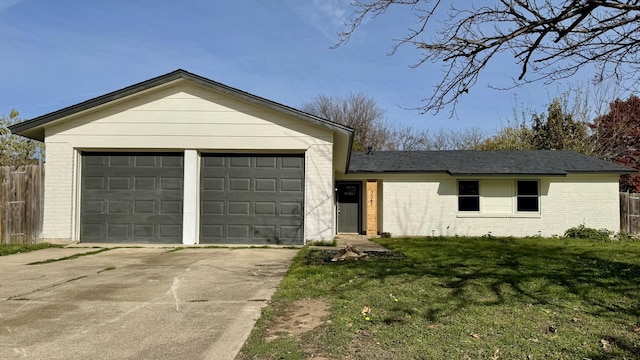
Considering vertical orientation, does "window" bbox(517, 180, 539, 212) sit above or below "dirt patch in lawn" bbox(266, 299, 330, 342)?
above

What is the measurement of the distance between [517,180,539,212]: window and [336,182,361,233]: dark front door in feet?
20.9

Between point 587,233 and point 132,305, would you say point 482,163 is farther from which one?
point 132,305

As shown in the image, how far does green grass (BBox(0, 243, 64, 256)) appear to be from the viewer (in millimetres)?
9539

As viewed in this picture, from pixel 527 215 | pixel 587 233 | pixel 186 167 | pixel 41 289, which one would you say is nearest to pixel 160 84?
pixel 186 167

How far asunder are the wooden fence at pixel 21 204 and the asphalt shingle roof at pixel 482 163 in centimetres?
1039

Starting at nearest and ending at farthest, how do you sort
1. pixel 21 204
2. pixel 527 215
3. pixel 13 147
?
pixel 21 204 < pixel 527 215 < pixel 13 147

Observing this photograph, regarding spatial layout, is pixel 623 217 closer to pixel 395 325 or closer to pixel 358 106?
pixel 395 325

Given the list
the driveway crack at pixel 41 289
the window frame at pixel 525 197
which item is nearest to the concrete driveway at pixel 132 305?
the driveway crack at pixel 41 289

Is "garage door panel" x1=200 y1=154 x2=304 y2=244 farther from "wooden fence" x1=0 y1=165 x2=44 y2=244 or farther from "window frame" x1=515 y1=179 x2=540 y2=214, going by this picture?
"window frame" x1=515 y1=179 x2=540 y2=214

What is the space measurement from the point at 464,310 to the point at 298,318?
1915 millimetres

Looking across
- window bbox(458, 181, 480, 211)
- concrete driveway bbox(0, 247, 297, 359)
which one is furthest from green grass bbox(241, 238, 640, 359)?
window bbox(458, 181, 480, 211)

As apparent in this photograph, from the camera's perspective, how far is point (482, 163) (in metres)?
16.4

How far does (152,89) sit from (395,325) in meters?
9.94

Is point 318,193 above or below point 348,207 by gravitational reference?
above
